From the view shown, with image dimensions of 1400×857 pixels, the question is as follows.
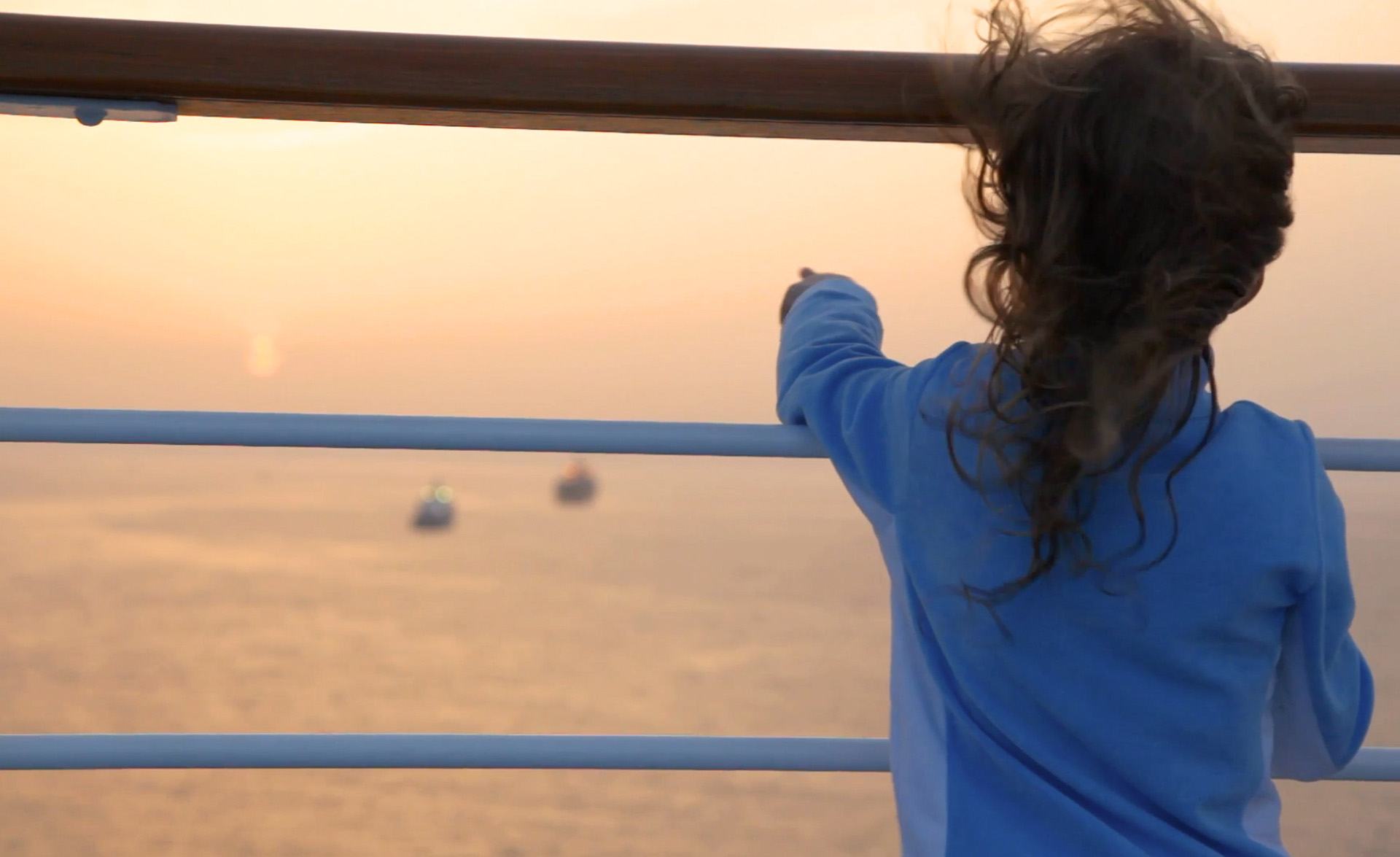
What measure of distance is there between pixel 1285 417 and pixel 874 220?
366mm

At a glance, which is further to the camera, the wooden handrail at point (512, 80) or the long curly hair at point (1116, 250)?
the wooden handrail at point (512, 80)

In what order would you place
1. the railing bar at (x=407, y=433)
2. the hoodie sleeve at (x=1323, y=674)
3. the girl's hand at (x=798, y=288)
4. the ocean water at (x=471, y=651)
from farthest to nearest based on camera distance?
the ocean water at (x=471, y=651)
the girl's hand at (x=798, y=288)
the railing bar at (x=407, y=433)
the hoodie sleeve at (x=1323, y=674)

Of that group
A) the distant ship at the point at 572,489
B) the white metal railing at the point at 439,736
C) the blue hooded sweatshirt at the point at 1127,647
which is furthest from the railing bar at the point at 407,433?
the distant ship at the point at 572,489

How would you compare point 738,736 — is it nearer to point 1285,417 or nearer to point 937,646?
point 937,646

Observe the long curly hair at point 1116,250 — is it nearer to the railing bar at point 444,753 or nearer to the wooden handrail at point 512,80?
the wooden handrail at point 512,80

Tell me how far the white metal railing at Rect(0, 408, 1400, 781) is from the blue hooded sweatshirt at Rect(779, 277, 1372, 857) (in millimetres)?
131

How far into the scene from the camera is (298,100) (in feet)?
2.74

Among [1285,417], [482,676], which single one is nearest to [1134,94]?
[1285,417]

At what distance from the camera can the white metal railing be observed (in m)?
0.82

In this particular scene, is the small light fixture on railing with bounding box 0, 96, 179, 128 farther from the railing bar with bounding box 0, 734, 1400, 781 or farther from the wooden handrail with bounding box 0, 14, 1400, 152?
the railing bar with bounding box 0, 734, 1400, 781

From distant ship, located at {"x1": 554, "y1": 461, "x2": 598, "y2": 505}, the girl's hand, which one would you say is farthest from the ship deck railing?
distant ship, located at {"x1": 554, "y1": 461, "x2": 598, "y2": 505}

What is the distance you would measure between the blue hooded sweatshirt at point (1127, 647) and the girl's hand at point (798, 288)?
0.66 ft

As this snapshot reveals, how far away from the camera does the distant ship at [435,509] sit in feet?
21.8

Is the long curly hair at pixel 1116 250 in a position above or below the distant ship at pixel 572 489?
Result: above
